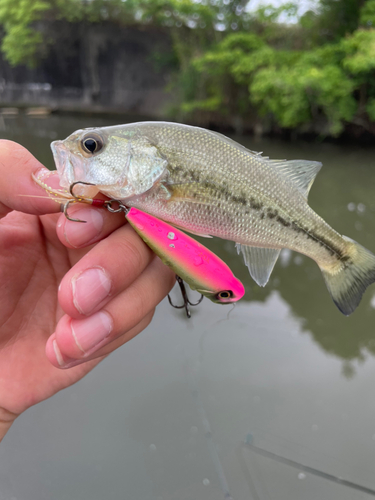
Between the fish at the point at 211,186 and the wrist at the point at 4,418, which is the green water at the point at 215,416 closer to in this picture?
the wrist at the point at 4,418

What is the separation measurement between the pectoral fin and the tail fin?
0.26m

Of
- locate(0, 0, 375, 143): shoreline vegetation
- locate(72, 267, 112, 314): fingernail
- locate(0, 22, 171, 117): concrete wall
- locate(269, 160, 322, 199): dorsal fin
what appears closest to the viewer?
locate(72, 267, 112, 314): fingernail

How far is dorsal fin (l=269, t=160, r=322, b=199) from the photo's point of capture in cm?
117

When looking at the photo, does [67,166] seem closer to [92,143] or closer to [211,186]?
[92,143]

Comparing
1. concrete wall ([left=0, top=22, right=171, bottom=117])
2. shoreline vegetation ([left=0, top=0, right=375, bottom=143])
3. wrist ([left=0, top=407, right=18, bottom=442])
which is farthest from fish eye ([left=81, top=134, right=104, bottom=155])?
concrete wall ([left=0, top=22, right=171, bottom=117])

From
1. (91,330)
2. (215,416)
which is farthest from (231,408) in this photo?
(91,330)

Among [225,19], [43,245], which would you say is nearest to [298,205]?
[43,245]

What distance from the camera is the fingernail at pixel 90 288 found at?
Result: 973 mm

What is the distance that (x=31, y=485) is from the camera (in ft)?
5.73

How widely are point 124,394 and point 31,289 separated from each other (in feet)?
4.03

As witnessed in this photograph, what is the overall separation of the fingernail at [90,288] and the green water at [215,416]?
1.39m

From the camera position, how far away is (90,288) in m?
0.99

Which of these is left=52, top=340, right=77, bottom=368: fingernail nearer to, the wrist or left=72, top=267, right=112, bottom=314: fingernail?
left=72, top=267, right=112, bottom=314: fingernail

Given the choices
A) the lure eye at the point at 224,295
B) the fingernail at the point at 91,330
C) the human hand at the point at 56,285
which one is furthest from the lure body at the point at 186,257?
the fingernail at the point at 91,330
